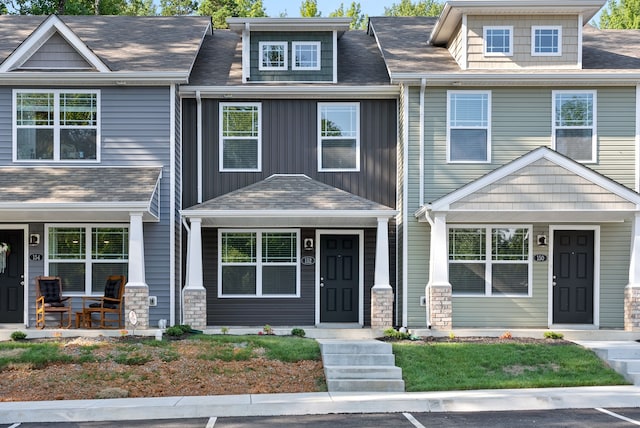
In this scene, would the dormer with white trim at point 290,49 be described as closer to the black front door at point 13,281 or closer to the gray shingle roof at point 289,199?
the gray shingle roof at point 289,199

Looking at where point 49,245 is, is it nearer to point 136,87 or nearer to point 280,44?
point 136,87

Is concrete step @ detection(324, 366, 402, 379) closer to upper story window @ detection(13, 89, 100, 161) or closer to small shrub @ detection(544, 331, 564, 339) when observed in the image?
small shrub @ detection(544, 331, 564, 339)

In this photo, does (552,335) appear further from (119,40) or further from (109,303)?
(119,40)

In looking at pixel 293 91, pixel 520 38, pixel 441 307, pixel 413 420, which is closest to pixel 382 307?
pixel 441 307

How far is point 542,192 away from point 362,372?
5.74 m

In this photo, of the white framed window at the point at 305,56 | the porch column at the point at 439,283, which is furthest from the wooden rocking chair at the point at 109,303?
the porch column at the point at 439,283

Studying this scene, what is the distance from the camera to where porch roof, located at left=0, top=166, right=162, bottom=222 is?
14.8m

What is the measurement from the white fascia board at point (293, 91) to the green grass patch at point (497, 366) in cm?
614

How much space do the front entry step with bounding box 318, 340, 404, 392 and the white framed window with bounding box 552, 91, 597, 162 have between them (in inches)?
262

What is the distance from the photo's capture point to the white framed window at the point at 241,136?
56.3 ft

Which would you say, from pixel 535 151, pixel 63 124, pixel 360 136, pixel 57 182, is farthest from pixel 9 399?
pixel 535 151

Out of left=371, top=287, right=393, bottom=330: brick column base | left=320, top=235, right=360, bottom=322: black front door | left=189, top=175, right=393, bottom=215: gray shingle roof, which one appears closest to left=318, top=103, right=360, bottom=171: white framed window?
left=189, top=175, right=393, bottom=215: gray shingle roof

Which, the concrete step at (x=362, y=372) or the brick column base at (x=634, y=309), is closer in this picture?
the concrete step at (x=362, y=372)

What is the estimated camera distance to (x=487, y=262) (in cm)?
1641
